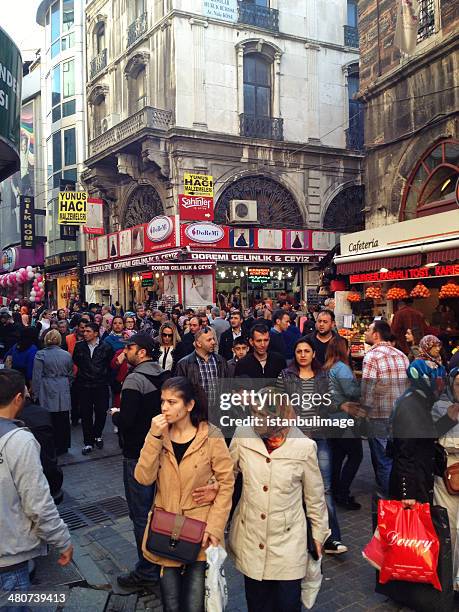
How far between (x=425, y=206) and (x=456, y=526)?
35.9ft

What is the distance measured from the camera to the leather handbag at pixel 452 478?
3.57 metres

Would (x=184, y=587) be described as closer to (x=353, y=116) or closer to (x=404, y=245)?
(x=404, y=245)

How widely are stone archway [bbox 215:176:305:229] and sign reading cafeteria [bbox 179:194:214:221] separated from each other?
1.39 meters

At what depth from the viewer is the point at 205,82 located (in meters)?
21.2

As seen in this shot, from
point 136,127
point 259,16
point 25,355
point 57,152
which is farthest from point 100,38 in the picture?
point 25,355

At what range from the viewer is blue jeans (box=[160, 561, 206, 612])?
9.57 feet

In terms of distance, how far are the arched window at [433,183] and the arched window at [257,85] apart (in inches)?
419

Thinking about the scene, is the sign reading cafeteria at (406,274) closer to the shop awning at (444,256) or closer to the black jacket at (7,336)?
the shop awning at (444,256)

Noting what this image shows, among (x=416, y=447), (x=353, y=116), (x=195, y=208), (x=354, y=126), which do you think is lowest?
(x=416, y=447)

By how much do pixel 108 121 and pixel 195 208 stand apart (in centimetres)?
930

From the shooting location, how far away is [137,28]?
23.0 metres

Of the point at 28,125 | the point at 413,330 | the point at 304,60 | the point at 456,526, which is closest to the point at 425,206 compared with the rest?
the point at 413,330

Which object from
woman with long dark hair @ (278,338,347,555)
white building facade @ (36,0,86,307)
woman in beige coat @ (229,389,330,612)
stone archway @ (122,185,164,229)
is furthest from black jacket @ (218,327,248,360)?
white building facade @ (36,0,86,307)

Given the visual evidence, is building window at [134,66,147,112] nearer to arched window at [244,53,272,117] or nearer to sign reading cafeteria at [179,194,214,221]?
arched window at [244,53,272,117]
